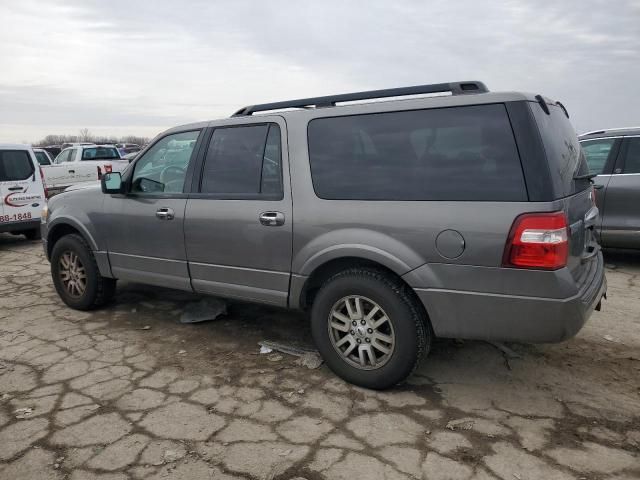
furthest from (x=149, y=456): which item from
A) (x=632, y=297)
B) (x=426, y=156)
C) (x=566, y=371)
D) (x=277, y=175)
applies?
(x=632, y=297)

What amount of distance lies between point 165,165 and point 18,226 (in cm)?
544

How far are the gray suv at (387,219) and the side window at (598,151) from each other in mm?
3387

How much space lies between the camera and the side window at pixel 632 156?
598 cm

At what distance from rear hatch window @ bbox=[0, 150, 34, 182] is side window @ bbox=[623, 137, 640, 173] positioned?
900cm

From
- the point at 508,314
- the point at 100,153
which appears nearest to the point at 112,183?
the point at 508,314

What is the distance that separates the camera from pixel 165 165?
421 cm

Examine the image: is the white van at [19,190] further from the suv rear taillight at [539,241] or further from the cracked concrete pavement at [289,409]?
the suv rear taillight at [539,241]

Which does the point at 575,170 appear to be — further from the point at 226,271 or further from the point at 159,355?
the point at 159,355

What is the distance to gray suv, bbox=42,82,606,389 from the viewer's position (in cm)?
266

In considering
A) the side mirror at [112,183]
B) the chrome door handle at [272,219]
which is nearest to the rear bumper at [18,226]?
the side mirror at [112,183]

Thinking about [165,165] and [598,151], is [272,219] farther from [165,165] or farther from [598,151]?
[598,151]

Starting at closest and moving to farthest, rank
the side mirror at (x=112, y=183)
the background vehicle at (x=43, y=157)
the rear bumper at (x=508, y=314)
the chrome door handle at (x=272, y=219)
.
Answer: the rear bumper at (x=508, y=314) → the chrome door handle at (x=272, y=219) → the side mirror at (x=112, y=183) → the background vehicle at (x=43, y=157)

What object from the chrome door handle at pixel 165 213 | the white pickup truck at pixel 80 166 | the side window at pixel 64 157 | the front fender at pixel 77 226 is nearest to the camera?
the chrome door handle at pixel 165 213

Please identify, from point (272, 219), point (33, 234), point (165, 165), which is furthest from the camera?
point (33, 234)
